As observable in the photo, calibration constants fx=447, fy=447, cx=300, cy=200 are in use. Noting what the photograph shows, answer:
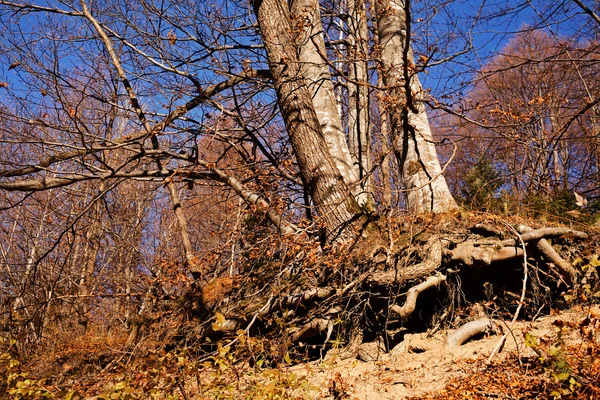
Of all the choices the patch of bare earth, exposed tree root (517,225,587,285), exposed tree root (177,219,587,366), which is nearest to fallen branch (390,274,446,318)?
exposed tree root (177,219,587,366)

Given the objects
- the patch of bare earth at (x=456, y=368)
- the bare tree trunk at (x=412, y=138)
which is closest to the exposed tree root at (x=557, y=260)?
the patch of bare earth at (x=456, y=368)

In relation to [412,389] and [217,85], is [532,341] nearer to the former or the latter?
[412,389]

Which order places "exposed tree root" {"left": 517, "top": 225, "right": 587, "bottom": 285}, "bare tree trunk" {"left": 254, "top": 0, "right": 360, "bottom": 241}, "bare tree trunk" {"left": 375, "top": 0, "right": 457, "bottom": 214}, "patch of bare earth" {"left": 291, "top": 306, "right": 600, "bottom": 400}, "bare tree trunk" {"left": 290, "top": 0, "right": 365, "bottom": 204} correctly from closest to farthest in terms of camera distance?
"patch of bare earth" {"left": 291, "top": 306, "right": 600, "bottom": 400}, "exposed tree root" {"left": 517, "top": 225, "right": 587, "bottom": 285}, "bare tree trunk" {"left": 254, "top": 0, "right": 360, "bottom": 241}, "bare tree trunk" {"left": 375, "top": 0, "right": 457, "bottom": 214}, "bare tree trunk" {"left": 290, "top": 0, "right": 365, "bottom": 204}

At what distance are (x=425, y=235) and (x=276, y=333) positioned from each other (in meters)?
1.79

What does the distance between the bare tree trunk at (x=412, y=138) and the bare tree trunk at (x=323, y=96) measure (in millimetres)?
668

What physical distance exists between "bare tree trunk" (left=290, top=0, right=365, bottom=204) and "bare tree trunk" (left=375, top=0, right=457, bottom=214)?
67 cm

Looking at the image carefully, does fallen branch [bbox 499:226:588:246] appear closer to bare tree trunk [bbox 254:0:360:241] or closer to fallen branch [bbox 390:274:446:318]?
fallen branch [bbox 390:274:446:318]

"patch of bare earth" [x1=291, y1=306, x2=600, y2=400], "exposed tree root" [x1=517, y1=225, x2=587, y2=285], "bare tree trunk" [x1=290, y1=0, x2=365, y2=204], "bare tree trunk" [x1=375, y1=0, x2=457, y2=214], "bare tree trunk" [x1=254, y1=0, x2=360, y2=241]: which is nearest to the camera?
"patch of bare earth" [x1=291, y1=306, x2=600, y2=400]

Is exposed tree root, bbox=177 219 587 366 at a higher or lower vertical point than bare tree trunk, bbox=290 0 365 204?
lower

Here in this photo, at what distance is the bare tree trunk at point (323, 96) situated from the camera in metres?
5.53

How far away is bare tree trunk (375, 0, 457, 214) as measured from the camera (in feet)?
17.8

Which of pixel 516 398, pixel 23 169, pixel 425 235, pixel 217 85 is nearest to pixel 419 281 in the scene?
pixel 425 235

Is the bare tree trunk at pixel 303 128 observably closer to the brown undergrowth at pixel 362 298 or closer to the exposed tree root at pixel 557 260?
the brown undergrowth at pixel 362 298

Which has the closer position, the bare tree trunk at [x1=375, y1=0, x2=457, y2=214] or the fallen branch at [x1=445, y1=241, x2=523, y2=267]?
the fallen branch at [x1=445, y1=241, x2=523, y2=267]
